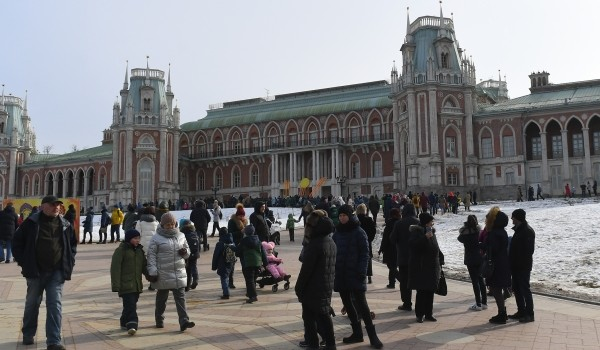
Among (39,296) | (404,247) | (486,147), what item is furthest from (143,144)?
(39,296)

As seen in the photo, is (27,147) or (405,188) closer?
(405,188)

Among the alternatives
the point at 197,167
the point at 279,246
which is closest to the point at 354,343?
the point at 279,246

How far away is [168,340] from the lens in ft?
24.7

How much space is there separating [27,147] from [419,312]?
6876cm

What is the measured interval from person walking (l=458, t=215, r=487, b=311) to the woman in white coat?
4.93m

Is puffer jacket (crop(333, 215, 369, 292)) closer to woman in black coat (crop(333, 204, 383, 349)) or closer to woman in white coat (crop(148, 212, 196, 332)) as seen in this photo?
woman in black coat (crop(333, 204, 383, 349))

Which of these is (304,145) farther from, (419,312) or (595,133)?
(419,312)

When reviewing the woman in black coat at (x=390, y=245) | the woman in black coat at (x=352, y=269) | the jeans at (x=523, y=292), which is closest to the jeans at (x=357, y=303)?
the woman in black coat at (x=352, y=269)

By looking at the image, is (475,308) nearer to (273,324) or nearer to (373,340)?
(373,340)

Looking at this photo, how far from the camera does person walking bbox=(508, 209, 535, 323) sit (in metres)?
8.90

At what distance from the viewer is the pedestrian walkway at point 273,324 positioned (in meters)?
7.42

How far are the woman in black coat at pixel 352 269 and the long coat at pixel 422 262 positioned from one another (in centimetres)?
147

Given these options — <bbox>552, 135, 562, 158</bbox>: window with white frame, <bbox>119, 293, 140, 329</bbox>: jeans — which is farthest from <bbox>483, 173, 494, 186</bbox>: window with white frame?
<bbox>119, 293, 140, 329</bbox>: jeans

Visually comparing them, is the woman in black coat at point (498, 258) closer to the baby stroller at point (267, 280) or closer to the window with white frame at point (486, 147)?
the baby stroller at point (267, 280)
